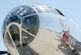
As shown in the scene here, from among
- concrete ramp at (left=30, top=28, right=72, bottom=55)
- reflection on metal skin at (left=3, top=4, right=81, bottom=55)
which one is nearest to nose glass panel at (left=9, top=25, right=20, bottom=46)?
reflection on metal skin at (left=3, top=4, right=81, bottom=55)

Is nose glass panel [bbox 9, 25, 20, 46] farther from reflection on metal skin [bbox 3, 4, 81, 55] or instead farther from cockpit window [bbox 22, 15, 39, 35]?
cockpit window [bbox 22, 15, 39, 35]

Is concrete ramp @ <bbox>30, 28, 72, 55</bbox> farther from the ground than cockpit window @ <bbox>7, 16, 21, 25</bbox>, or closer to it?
closer to it

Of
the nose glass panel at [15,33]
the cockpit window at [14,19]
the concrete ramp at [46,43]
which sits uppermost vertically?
the cockpit window at [14,19]

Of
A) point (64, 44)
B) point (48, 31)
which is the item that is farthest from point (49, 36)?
point (64, 44)

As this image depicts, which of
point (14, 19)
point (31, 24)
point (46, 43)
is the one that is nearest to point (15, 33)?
point (14, 19)

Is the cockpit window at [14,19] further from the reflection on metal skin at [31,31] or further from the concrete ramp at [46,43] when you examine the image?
the concrete ramp at [46,43]

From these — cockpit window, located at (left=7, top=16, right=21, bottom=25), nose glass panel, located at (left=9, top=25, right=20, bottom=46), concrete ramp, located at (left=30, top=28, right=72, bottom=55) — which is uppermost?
cockpit window, located at (left=7, top=16, right=21, bottom=25)

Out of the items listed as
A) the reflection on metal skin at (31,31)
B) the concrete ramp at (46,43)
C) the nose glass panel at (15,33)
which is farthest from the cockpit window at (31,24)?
the nose glass panel at (15,33)

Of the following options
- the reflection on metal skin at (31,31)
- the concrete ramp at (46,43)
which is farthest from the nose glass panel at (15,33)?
the concrete ramp at (46,43)

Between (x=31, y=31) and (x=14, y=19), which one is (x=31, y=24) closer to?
(x=31, y=31)

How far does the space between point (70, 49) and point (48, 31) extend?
1.67 m

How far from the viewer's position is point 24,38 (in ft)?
38.9

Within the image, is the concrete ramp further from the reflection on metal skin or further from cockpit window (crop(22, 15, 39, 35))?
cockpit window (crop(22, 15, 39, 35))

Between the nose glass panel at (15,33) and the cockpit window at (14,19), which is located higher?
the cockpit window at (14,19)
